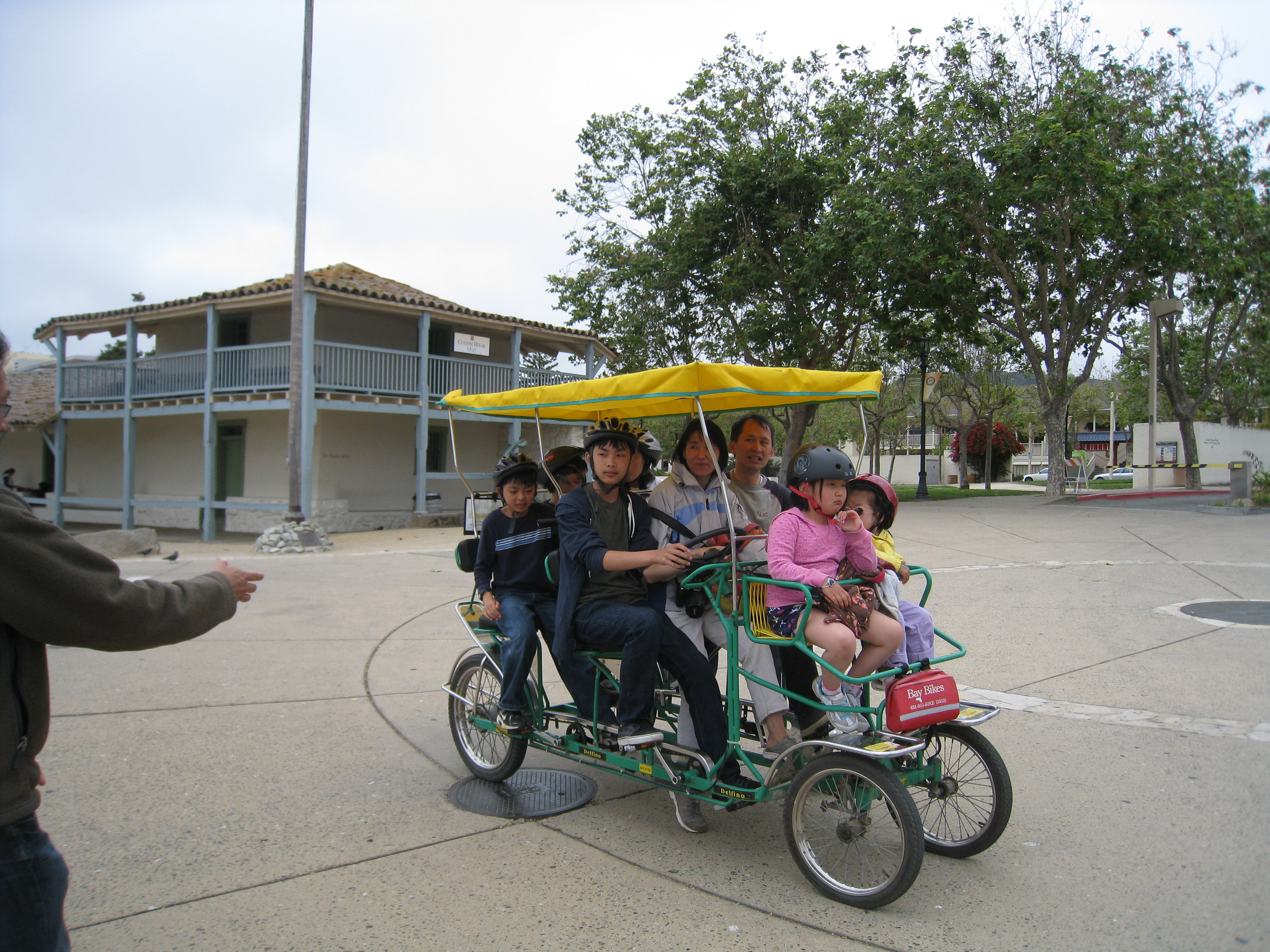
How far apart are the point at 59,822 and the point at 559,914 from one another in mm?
2493

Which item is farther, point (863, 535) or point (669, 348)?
point (669, 348)

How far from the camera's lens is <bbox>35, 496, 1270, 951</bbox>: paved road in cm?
310

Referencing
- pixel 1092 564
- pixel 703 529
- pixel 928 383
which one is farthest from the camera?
pixel 928 383

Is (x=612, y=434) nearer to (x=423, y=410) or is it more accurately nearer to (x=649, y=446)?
(x=649, y=446)

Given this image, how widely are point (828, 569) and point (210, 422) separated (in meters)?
19.6

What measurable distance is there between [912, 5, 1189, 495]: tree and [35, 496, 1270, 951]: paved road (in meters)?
13.2

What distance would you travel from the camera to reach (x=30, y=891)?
186 cm

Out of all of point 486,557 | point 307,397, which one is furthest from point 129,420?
point 486,557

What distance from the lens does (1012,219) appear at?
19.4 metres

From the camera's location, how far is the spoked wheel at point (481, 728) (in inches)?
176

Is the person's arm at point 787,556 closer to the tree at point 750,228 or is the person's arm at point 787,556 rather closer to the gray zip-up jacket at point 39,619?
the gray zip-up jacket at point 39,619

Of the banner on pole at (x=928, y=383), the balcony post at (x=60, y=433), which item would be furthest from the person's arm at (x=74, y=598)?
the balcony post at (x=60, y=433)

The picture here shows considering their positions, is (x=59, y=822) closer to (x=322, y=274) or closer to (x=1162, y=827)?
(x=1162, y=827)

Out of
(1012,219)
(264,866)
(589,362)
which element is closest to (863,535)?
(264,866)
